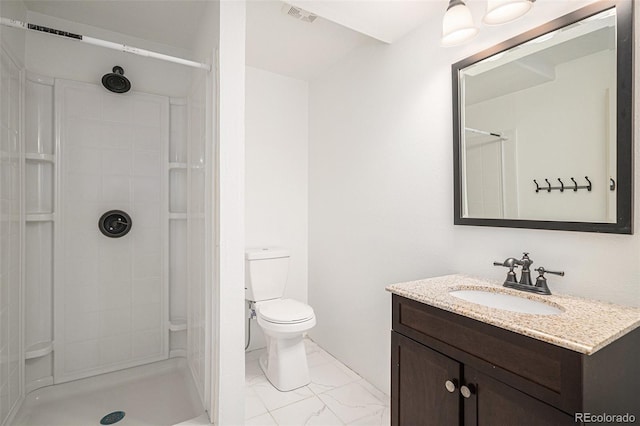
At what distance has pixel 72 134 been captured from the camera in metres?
2.13

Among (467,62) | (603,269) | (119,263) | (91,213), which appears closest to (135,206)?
(91,213)

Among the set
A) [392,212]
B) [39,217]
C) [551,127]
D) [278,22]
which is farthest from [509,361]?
[39,217]

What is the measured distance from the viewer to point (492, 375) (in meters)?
1.00

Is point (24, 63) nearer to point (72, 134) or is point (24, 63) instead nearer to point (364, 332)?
point (72, 134)

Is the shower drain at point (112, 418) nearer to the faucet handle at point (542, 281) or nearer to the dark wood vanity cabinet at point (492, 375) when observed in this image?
the dark wood vanity cabinet at point (492, 375)

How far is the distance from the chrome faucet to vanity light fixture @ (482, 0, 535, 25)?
3.14 feet

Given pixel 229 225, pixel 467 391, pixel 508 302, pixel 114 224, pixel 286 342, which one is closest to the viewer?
pixel 467 391

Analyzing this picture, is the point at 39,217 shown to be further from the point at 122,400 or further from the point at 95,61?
the point at 122,400

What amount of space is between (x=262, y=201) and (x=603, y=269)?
2263mm

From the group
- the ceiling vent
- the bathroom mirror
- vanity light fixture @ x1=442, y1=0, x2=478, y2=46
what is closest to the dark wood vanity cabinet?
the bathroom mirror

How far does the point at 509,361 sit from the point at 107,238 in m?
2.54

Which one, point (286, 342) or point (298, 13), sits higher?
point (298, 13)

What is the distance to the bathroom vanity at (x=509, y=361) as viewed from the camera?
2.75ft

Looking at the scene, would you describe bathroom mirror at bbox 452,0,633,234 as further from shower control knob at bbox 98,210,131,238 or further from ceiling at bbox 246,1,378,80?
shower control knob at bbox 98,210,131,238
